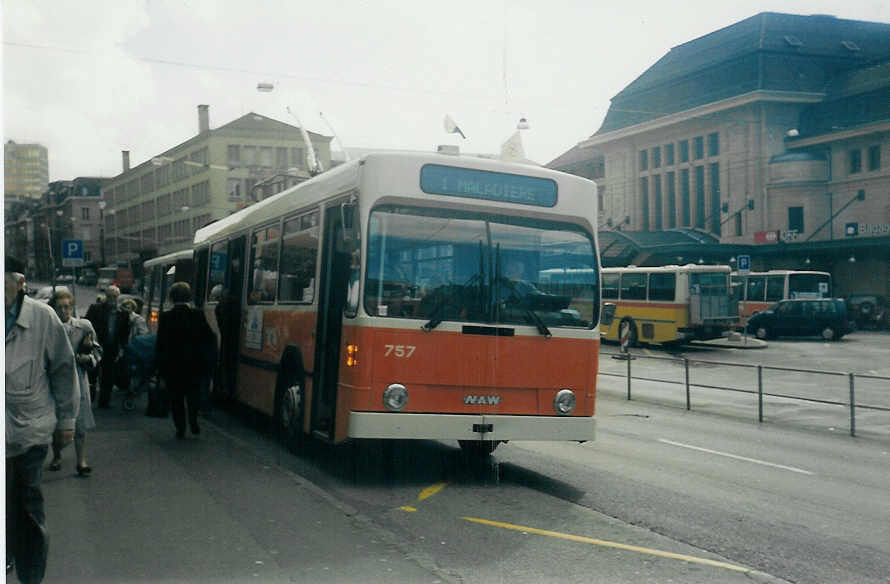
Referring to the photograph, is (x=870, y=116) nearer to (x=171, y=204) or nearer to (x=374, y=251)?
(x=171, y=204)

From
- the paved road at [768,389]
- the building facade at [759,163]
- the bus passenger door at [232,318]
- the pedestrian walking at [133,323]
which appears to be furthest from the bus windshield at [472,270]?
the building facade at [759,163]

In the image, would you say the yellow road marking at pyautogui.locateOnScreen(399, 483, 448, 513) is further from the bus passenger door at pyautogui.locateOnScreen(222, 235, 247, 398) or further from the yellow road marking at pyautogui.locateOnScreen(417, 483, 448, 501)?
the bus passenger door at pyautogui.locateOnScreen(222, 235, 247, 398)

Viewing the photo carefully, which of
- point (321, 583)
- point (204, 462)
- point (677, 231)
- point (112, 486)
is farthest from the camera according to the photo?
point (677, 231)

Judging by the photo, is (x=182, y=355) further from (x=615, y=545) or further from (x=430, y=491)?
(x=615, y=545)

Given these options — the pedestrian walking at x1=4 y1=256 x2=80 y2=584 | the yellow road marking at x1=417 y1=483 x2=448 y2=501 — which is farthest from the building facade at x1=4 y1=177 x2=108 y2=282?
the yellow road marking at x1=417 y1=483 x2=448 y2=501

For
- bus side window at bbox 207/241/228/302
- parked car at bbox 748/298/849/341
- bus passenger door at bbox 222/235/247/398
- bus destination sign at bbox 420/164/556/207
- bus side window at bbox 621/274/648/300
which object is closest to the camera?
bus destination sign at bbox 420/164/556/207

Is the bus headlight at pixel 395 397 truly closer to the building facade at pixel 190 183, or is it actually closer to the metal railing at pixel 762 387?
the building facade at pixel 190 183

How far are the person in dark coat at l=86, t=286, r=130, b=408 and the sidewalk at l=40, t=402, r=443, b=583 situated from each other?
4550 mm

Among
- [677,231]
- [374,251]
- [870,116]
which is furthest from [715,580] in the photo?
[870,116]

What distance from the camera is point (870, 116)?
37594mm

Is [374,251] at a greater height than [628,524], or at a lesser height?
greater

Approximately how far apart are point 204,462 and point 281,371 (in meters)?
1.49

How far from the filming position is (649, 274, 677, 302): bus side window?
1264 inches

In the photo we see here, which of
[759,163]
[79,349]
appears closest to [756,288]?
[759,163]
